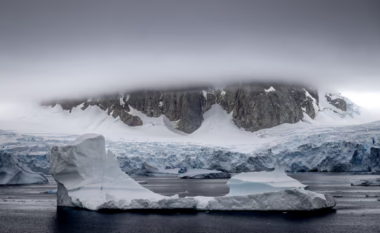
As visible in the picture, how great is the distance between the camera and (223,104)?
128m

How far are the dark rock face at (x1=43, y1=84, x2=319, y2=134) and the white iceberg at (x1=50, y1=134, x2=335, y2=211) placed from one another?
98.8 m

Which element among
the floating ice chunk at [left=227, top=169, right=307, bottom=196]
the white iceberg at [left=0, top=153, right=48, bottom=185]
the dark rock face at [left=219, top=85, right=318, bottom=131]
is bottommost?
the white iceberg at [left=0, top=153, right=48, bottom=185]

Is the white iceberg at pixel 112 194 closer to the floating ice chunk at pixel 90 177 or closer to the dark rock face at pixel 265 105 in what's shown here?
the floating ice chunk at pixel 90 177

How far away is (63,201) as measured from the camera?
A: 892 inches

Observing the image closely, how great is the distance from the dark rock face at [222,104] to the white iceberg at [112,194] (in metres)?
98.8

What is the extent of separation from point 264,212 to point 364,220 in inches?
157

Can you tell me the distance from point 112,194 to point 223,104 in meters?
107

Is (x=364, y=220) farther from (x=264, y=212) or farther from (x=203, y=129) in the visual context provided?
(x=203, y=129)

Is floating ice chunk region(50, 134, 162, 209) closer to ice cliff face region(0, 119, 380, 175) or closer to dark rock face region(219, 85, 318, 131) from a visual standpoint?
ice cliff face region(0, 119, 380, 175)

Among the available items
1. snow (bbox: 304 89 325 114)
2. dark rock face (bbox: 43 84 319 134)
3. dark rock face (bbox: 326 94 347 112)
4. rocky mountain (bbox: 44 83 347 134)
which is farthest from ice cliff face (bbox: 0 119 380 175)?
dark rock face (bbox: 326 94 347 112)

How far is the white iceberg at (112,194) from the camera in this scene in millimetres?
19688

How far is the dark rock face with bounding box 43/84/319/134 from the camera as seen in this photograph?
395ft

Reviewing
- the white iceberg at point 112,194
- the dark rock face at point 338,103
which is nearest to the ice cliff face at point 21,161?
the white iceberg at point 112,194

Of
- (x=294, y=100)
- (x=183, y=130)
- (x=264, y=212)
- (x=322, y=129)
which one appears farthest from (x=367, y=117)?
(x=264, y=212)
